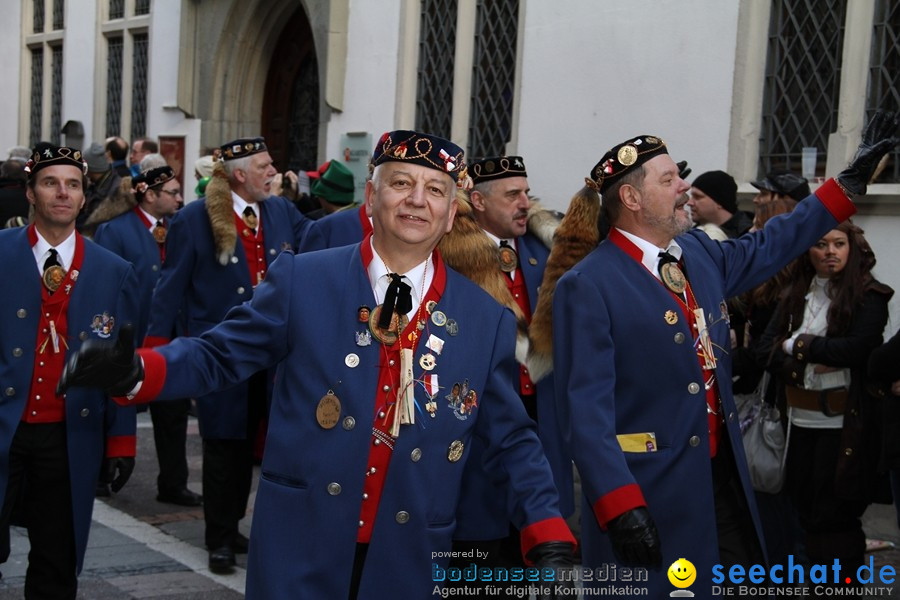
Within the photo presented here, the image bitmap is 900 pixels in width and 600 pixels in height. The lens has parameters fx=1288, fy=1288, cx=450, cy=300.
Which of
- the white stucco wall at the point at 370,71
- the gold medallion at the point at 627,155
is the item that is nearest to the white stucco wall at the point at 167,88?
the white stucco wall at the point at 370,71

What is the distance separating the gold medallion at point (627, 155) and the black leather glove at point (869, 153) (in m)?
0.83

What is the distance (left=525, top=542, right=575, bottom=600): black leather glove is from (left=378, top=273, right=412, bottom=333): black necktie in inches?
27.9

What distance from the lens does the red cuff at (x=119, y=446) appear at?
5.32 m

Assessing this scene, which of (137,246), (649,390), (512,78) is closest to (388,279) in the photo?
(649,390)

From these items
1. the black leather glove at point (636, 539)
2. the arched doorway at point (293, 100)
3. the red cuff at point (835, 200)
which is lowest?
the black leather glove at point (636, 539)

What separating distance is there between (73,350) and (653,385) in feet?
7.64

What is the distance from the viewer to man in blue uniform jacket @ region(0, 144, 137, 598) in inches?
199

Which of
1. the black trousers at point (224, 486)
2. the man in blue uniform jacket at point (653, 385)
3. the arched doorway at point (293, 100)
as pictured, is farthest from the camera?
the arched doorway at point (293, 100)

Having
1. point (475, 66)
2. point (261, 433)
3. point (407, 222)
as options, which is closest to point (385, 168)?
point (407, 222)

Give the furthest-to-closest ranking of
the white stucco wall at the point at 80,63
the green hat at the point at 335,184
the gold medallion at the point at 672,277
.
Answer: the white stucco wall at the point at 80,63 → the green hat at the point at 335,184 → the gold medallion at the point at 672,277

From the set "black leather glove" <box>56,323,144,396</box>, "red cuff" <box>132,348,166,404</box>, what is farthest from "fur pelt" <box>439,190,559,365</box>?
"black leather glove" <box>56,323,144,396</box>

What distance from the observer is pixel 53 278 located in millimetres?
5176

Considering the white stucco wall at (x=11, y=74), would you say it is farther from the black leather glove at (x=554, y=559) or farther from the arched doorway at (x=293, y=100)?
the black leather glove at (x=554, y=559)

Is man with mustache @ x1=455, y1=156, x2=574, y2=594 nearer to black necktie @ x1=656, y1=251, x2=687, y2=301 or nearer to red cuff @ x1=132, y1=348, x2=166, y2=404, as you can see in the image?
black necktie @ x1=656, y1=251, x2=687, y2=301
